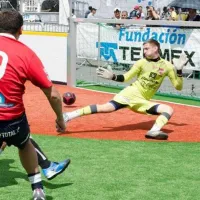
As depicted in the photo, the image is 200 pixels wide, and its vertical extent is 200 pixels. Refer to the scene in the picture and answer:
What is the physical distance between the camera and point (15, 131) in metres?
4.69

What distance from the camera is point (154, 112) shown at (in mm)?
8273

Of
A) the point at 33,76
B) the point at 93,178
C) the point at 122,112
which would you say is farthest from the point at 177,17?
the point at 33,76

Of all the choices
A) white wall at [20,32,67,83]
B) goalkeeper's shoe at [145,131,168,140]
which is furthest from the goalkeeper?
white wall at [20,32,67,83]

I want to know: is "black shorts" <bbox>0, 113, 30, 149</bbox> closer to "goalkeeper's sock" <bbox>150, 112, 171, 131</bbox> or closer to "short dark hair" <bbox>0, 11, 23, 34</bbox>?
"short dark hair" <bbox>0, 11, 23, 34</bbox>

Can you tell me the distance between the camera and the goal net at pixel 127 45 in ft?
40.7

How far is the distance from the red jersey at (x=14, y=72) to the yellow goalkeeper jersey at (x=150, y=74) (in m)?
3.98

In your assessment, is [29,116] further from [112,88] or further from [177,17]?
[177,17]

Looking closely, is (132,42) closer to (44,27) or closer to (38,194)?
(44,27)

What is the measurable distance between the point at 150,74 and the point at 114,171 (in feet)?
8.65

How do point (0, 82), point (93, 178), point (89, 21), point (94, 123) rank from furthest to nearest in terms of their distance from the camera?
point (89, 21), point (94, 123), point (93, 178), point (0, 82)

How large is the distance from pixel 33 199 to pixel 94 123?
434 cm

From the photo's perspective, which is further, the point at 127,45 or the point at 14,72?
the point at 127,45

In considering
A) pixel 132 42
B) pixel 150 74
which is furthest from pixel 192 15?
pixel 150 74

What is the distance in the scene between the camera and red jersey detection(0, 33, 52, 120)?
4.52m
